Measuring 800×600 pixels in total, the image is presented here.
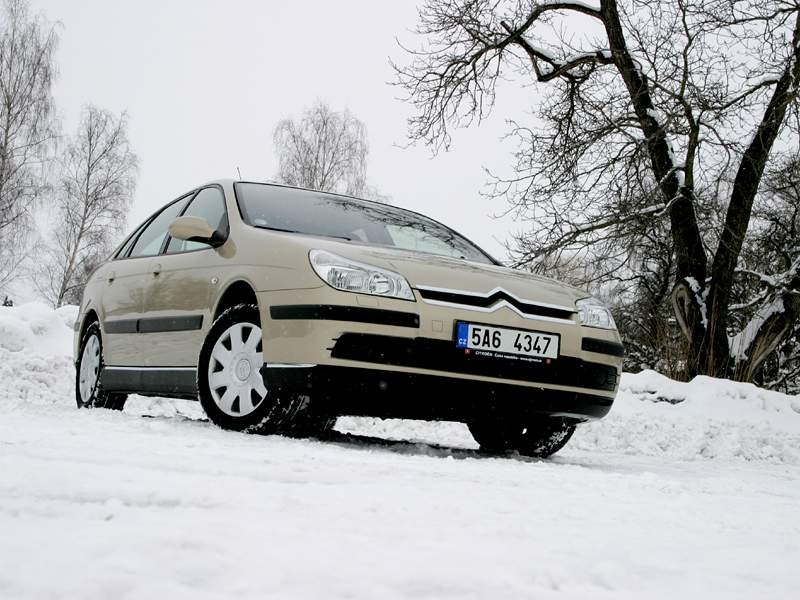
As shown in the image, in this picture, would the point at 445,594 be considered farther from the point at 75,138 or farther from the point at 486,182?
the point at 75,138

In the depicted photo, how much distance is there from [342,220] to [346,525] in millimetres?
3185

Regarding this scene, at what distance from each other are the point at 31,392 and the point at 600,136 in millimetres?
8855

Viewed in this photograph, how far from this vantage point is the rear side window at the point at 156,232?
5.79 meters

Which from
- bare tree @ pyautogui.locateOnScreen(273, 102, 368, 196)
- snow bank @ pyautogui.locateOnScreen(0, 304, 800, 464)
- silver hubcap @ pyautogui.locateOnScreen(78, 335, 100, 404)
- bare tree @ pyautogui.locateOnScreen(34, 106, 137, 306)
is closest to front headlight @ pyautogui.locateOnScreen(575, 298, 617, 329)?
snow bank @ pyautogui.locateOnScreen(0, 304, 800, 464)

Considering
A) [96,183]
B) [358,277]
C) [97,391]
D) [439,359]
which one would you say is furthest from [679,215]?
[96,183]

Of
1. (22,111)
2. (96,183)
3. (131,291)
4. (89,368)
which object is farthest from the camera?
(96,183)

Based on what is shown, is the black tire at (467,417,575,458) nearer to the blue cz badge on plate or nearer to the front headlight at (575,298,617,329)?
the front headlight at (575,298,617,329)

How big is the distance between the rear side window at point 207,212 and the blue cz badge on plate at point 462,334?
4.94 feet

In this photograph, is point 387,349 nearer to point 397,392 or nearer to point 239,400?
point 397,392

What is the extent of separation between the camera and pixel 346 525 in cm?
196

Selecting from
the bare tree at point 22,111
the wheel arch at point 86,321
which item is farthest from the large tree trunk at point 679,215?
the bare tree at point 22,111

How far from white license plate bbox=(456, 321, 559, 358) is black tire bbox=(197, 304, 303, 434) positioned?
83 centimetres

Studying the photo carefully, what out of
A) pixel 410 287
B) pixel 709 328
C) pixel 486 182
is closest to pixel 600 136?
pixel 486 182

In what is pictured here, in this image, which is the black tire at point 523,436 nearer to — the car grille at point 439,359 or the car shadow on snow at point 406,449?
the car shadow on snow at point 406,449
